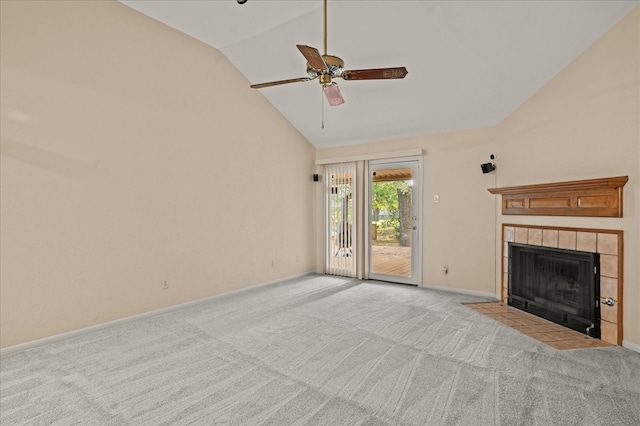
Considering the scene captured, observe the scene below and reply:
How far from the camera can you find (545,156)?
3.80 meters

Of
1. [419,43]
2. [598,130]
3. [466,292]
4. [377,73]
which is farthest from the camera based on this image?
[466,292]

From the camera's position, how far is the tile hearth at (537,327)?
299 centimetres

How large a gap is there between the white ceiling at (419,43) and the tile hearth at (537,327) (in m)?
2.66

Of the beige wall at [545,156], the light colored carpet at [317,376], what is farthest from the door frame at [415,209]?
the light colored carpet at [317,376]

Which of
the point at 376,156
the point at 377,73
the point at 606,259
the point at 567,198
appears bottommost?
the point at 606,259

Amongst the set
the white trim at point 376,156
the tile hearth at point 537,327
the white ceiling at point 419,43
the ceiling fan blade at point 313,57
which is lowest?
the tile hearth at point 537,327

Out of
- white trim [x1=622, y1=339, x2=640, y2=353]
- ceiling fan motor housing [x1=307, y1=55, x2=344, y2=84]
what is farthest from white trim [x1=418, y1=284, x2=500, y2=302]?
ceiling fan motor housing [x1=307, y1=55, x2=344, y2=84]

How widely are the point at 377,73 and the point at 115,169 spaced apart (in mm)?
3036

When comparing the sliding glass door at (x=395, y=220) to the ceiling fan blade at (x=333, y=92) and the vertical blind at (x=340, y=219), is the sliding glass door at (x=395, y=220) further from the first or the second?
the ceiling fan blade at (x=333, y=92)

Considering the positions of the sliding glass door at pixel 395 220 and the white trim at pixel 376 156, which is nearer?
the white trim at pixel 376 156

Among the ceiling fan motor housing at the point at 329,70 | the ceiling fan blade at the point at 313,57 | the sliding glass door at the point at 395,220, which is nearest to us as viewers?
the ceiling fan blade at the point at 313,57

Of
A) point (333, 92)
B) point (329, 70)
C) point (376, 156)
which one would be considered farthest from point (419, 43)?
point (376, 156)

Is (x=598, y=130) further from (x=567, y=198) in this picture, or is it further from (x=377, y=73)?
(x=377, y=73)

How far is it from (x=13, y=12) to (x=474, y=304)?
236 inches
